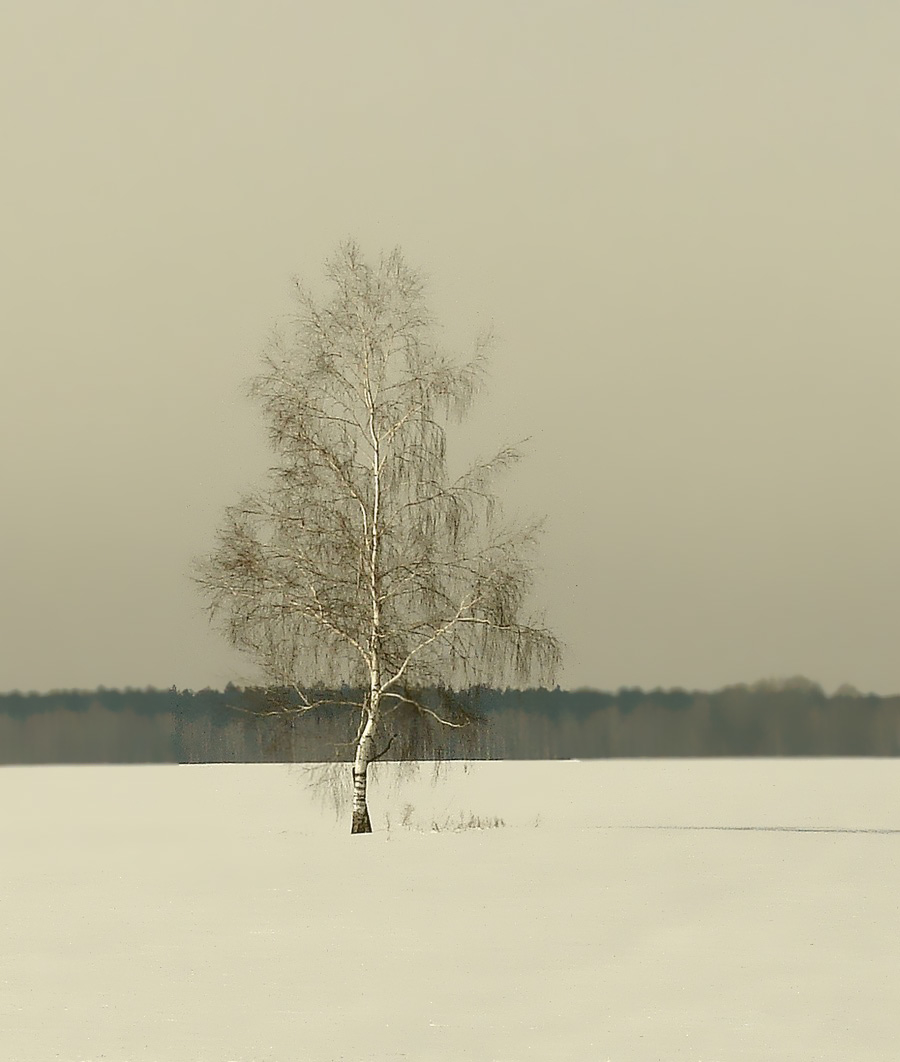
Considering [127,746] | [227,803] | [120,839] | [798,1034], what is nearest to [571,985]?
[798,1034]

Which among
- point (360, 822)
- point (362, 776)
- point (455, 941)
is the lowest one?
point (455, 941)

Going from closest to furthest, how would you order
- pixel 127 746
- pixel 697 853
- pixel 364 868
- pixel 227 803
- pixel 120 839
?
1. pixel 364 868
2. pixel 697 853
3. pixel 120 839
4. pixel 227 803
5. pixel 127 746

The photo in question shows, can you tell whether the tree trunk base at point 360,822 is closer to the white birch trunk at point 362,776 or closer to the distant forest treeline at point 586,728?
the white birch trunk at point 362,776

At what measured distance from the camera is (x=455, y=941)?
56.5 ft

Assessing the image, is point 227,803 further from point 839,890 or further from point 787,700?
point 787,700

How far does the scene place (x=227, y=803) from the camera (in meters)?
49.8

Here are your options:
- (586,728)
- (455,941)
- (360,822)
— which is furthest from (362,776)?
(586,728)

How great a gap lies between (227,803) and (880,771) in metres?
33.3

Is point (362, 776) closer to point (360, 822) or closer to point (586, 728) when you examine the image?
point (360, 822)

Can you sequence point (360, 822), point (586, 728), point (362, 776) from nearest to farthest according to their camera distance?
point (362, 776)
point (360, 822)
point (586, 728)

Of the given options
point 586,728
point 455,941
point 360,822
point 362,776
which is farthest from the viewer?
point 586,728

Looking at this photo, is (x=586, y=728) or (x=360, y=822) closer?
(x=360, y=822)

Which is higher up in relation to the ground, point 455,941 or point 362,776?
point 362,776

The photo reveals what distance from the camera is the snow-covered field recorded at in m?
11.8
